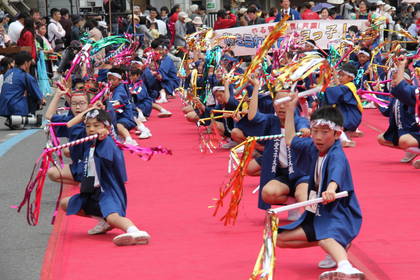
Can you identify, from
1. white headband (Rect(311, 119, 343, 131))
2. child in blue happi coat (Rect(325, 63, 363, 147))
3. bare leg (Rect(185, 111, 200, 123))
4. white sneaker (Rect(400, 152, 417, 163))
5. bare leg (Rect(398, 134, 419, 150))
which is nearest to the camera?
white headband (Rect(311, 119, 343, 131))

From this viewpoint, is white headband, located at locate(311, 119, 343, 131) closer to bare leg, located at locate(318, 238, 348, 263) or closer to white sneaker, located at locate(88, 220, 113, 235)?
bare leg, located at locate(318, 238, 348, 263)

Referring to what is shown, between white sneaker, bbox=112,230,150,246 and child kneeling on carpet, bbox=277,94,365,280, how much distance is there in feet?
4.00

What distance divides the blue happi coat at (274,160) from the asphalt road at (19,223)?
1.78m

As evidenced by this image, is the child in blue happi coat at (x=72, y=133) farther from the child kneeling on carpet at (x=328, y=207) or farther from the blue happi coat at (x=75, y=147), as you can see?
the child kneeling on carpet at (x=328, y=207)

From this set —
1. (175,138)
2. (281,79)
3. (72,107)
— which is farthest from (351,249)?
(175,138)

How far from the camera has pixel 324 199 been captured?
5.51 metres

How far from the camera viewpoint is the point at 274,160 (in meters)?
7.30

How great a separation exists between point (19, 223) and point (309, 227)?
297 centimetres

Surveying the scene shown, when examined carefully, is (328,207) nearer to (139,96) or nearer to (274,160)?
(274,160)

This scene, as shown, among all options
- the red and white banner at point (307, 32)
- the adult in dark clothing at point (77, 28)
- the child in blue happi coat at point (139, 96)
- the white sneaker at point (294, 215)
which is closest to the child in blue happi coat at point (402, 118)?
the white sneaker at point (294, 215)

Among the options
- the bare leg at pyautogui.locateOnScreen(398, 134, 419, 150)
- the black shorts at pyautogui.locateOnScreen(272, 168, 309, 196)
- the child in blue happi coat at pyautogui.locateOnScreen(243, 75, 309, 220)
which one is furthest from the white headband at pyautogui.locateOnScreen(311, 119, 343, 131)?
the bare leg at pyautogui.locateOnScreen(398, 134, 419, 150)

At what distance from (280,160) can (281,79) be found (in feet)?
2.59

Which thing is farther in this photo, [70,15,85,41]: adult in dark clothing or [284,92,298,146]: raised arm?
[70,15,85,41]: adult in dark clothing

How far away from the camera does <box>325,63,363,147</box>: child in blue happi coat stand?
39.2ft
